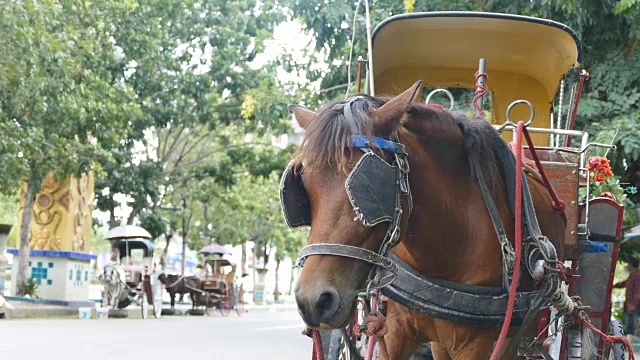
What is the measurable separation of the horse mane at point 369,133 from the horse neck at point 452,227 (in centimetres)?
7

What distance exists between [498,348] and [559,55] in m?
3.56

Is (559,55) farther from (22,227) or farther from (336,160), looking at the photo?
(22,227)

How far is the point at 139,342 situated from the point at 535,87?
8926 mm

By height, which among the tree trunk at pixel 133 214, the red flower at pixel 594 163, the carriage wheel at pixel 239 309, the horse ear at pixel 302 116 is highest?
the tree trunk at pixel 133 214

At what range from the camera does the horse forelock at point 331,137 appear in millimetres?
3758

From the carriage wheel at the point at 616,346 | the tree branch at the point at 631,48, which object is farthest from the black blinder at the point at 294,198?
the tree branch at the point at 631,48

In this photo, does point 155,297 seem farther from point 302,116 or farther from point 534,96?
point 302,116

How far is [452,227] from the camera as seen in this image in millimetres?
4359

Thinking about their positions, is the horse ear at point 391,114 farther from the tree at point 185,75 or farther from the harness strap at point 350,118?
the tree at point 185,75

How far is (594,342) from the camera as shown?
19.5 ft

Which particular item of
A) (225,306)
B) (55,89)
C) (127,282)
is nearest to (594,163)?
(55,89)

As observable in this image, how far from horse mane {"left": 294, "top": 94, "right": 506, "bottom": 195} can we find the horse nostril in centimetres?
50

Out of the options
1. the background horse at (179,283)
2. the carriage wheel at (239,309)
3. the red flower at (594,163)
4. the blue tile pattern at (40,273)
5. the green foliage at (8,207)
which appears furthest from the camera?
the green foliage at (8,207)

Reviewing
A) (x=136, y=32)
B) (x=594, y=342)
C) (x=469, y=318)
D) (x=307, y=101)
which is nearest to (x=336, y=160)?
(x=469, y=318)
